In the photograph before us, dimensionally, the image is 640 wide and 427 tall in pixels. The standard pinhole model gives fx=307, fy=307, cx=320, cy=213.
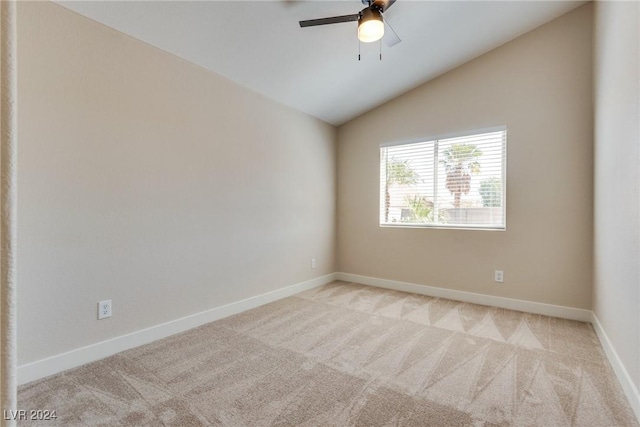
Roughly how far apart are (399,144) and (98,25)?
10.6 feet

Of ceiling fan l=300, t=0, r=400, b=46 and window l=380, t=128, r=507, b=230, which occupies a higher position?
ceiling fan l=300, t=0, r=400, b=46

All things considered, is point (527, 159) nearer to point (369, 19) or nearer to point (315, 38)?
point (369, 19)

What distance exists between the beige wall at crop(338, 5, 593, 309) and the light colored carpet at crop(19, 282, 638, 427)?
58 cm

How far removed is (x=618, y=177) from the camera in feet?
6.67

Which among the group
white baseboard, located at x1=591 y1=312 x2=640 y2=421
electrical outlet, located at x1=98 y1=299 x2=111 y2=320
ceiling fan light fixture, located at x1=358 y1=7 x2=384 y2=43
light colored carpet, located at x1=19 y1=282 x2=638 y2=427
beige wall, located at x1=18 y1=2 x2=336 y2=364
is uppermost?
ceiling fan light fixture, located at x1=358 y1=7 x2=384 y2=43

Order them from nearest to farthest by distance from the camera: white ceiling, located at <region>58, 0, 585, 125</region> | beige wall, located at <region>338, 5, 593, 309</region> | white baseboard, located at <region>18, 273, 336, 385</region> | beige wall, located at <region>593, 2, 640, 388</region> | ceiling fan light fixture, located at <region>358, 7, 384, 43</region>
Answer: beige wall, located at <region>593, 2, 640, 388</region> → white baseboard, located at <region>18, 273, 336, 385</region> → ceiling fan light fixture, located at <region>358, 7, 384, 43</region> → white ceiling, located at <region>58, 0, 585, 125</region> → beige wall, located at <region>338, 5, 593, 309</region>

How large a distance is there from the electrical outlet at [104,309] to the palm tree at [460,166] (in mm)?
3516

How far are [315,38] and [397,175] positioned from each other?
2.05 m

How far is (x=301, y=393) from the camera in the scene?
5.78ft

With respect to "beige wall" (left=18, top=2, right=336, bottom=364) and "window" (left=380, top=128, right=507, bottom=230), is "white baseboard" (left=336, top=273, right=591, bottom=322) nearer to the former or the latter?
"window" (left=380, top=128, right=507, bottom=230)

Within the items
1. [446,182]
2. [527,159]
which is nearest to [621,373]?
[527,159]

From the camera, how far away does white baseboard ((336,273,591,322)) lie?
2965 mm

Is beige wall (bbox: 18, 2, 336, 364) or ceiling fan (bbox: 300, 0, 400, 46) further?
ceiling fan (bbox: 300, 0, 400, 46)

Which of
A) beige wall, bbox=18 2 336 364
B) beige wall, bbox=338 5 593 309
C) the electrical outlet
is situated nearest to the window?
beige wall, bbox=338 5 593 309
